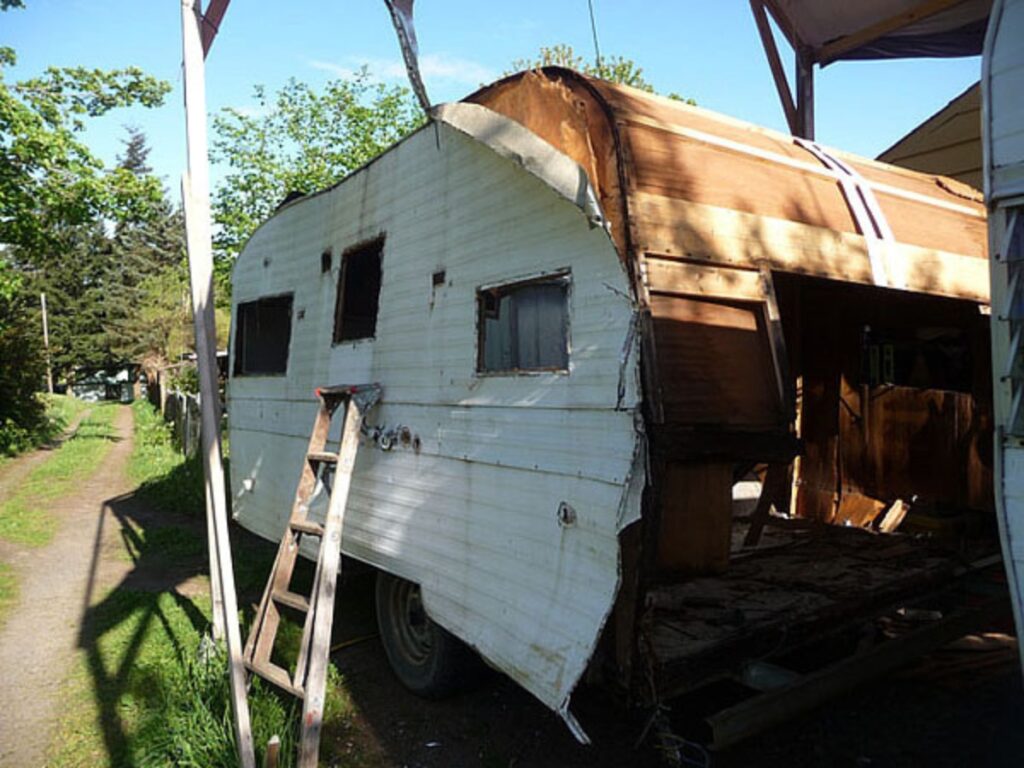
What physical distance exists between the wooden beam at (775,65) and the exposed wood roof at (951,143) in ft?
5.44

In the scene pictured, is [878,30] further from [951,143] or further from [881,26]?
[951,143]

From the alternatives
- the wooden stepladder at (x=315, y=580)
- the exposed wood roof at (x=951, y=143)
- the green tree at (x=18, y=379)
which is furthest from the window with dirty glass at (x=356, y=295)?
the green tree at (x=18, y=379)

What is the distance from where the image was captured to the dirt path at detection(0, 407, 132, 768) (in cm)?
437

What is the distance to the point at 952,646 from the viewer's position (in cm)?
495

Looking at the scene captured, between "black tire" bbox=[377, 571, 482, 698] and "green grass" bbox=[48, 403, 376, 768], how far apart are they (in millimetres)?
409

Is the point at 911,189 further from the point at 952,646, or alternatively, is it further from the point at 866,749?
the point at 866,749

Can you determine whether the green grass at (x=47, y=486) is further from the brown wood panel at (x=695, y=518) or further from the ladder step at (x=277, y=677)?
the brown wood panel at (x=695, y=518)

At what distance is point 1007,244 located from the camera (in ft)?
8.61

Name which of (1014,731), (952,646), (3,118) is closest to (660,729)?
(1014,731)

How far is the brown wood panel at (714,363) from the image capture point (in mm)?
3051

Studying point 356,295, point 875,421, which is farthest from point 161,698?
point 875,421

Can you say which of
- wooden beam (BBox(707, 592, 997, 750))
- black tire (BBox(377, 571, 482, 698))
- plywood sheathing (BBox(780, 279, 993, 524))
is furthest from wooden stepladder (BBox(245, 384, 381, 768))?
plywood sheathing (BBox(780, 279, 993, 524))

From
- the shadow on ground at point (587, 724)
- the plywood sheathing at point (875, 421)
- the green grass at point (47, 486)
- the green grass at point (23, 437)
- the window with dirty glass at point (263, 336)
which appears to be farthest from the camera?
the green grass at point (23, 437)

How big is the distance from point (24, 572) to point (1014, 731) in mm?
8803
